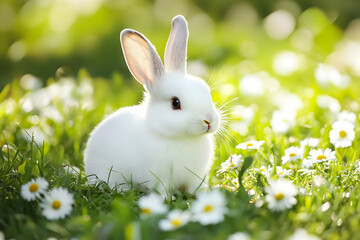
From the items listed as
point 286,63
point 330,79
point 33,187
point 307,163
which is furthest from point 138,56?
point 286,63

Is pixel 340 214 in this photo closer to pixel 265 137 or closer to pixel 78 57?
pixel 265 137

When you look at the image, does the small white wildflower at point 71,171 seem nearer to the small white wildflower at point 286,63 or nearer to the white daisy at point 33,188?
the white daisy at point 33,188

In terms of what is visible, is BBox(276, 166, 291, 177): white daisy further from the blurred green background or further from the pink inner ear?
the blurred green background

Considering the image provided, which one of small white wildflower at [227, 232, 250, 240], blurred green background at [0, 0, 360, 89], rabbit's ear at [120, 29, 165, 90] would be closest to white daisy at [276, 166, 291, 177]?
small white wildflower at [227, 232, 250, 240]

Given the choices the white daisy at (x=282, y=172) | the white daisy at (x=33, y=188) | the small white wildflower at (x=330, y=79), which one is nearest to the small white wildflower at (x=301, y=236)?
the white daisy at (x=282, y=172)

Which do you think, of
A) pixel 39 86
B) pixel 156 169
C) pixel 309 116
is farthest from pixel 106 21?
pixel 156 169
